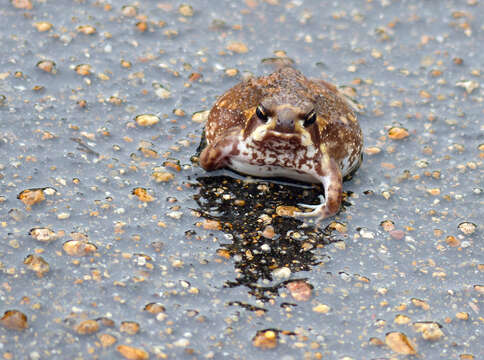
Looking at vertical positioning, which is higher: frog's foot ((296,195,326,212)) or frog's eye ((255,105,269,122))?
frog's eye ((255,105,269,122))

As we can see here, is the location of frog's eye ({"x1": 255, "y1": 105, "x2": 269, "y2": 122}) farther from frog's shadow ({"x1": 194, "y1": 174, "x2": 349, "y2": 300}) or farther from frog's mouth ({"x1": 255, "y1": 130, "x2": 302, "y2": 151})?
frog's shadow ({"x1": 194, "y1": 174, "x2": 349, "y2": 300})

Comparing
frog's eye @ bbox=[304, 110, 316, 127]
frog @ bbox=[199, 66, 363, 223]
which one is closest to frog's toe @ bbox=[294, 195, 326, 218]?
frog @ bbox=[199, 66, 363, 223]

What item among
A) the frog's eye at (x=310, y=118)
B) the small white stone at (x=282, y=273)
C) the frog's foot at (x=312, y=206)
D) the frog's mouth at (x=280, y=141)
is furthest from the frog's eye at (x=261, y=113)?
the small white stone at (x=282, y=273)

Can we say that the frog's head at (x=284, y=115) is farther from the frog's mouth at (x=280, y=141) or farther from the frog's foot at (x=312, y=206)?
the frog's foot at (x=312, y=206)

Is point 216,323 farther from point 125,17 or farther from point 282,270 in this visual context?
point 125,17

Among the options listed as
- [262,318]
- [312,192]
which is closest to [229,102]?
[312,192]

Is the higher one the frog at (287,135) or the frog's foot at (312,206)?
the frog at (287,135)

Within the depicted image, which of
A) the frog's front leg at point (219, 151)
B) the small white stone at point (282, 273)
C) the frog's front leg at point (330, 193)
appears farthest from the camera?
the frog's front leg at point (219, 151)
